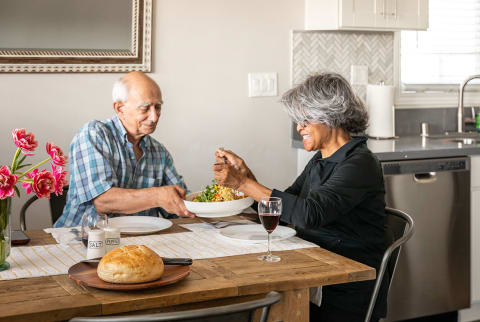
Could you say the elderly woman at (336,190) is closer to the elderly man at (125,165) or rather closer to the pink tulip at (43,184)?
the elderly man at (125,165)

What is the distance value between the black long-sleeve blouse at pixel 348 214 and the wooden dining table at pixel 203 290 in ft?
0.73

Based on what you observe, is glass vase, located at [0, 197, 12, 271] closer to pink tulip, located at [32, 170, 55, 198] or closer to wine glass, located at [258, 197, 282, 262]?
pink tulip, located at [32, 170, 55, 198]

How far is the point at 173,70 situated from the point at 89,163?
1055 millimetres

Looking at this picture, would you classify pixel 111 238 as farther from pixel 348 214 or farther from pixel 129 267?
pixel 348 214

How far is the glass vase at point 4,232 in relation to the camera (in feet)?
6.03

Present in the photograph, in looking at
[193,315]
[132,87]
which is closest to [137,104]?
[132,87]

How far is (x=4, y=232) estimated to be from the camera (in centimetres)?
186

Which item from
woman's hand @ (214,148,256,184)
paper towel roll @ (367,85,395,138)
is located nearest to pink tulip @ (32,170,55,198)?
woman's hand @ (214,148,256,184)

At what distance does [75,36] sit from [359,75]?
168 centimetres

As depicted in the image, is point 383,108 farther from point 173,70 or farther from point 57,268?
point 57,268

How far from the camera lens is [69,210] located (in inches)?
106

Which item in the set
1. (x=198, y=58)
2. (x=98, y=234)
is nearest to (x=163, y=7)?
(x=198, y=58)

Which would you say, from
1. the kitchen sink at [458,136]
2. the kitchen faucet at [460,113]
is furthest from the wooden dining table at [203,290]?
the kitchen faucet at [460,113]

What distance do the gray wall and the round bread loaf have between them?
1.74 metres
